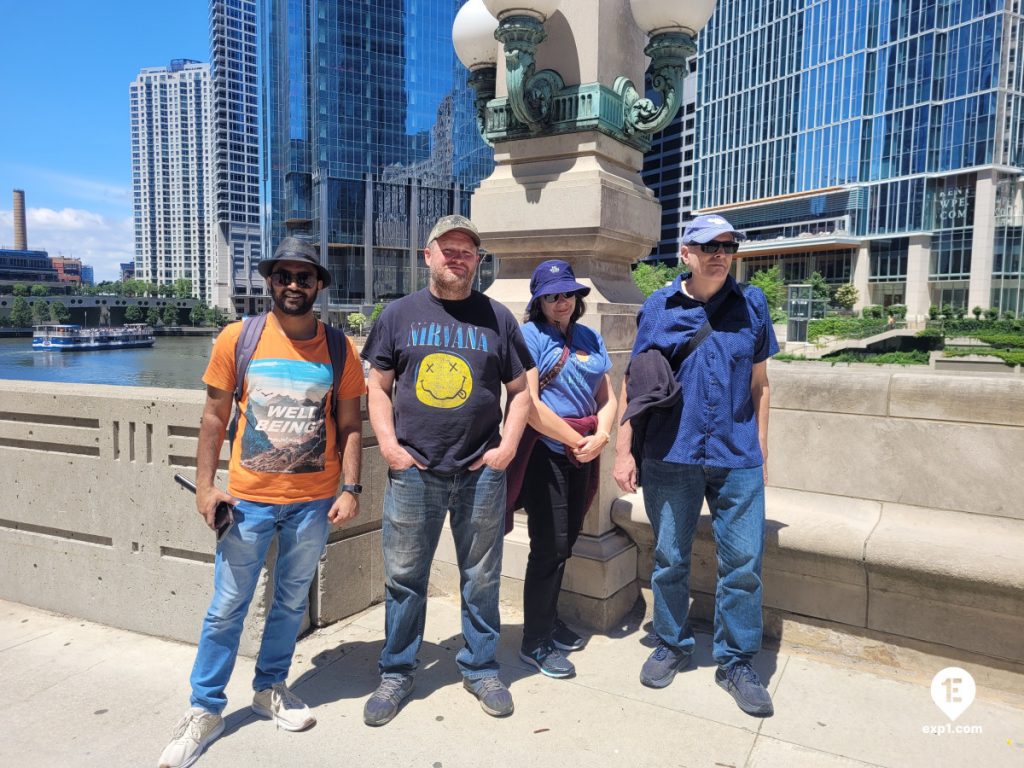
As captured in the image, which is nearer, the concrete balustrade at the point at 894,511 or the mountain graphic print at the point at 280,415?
the mountain graphic print at the point at 280,415

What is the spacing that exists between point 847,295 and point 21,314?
133 meters

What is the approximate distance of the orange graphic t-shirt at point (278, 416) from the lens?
9.25 feet

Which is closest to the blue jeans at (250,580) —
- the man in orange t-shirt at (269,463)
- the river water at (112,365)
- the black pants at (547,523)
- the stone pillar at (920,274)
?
the man in orange t-shirt at (269,463)

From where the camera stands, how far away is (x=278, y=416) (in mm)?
2840

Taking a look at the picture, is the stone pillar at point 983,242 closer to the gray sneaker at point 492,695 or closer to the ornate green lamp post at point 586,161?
the ornate green lamp post at point 586,161

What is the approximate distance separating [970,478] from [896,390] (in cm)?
60

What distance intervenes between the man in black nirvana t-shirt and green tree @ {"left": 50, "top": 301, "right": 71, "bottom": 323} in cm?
14709

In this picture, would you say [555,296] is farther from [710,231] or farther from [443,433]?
[443,433]

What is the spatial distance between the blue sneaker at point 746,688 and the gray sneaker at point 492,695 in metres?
1.03

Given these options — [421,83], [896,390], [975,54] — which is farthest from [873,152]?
[896,390]

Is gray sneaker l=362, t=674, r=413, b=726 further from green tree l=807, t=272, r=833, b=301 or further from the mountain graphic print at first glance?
green tree l=807, t=272, r=833, b=301

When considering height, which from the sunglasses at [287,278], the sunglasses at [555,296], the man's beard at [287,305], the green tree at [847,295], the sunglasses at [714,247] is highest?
the green tree at [847,295]

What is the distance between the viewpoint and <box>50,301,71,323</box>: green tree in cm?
12512

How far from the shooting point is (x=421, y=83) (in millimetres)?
102438
